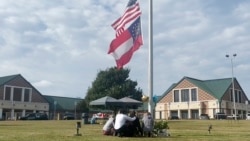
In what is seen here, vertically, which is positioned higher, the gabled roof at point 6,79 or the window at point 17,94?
the gabled roof at point 6,79

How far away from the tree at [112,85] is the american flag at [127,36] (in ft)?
187

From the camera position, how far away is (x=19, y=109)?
8556cm

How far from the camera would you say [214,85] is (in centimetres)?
9188

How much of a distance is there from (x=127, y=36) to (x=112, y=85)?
5991 centimetres

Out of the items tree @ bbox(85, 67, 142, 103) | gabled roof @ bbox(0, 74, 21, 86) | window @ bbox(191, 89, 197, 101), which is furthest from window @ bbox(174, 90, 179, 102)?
gabled roof @ bbox(0, 74, 21, 86)

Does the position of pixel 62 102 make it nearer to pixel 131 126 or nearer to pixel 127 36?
pixel 127 36

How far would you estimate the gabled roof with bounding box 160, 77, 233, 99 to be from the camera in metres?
87.7

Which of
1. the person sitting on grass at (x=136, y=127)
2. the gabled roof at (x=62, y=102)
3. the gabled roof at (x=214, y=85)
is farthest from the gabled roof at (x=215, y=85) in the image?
the person sitting on grass at (x=136, y=127)

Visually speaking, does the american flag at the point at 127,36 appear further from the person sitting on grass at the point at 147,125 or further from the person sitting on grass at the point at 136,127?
the person sitting on grass at the point at 136,127

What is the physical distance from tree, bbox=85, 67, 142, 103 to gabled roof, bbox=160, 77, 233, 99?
677 inches

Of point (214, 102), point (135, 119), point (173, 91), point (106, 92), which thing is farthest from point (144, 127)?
point (173, 91)

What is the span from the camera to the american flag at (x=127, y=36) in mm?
19625

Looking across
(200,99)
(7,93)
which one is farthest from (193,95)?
(7,93)

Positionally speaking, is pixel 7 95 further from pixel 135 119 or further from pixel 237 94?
pixel 135 119
